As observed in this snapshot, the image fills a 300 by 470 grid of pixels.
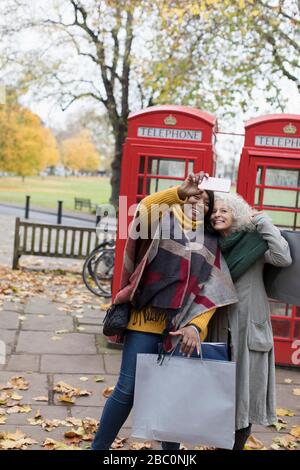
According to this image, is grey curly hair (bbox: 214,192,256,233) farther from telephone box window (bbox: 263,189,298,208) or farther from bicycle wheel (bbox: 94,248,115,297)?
bicycle wheel (bbox: 94,248,115,297)

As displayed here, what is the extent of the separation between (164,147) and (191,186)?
2.80m

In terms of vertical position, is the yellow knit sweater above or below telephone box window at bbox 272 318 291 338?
above

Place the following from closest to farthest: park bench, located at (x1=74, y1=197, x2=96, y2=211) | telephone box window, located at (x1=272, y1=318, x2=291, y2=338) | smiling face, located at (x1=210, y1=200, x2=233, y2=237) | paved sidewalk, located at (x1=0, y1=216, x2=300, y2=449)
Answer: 1. smiling face, located at (x1=210, y1=200, x2=233, y2=237)
2. paved sidewalk, located at (x1=0, y1=216, x2=300, y2=449)
3. telephone box window, located at (x1=272, y1=318, x2=291, y2=338)
4. park bench, located at (x1=74, y1=197, x2=96, y2=211)

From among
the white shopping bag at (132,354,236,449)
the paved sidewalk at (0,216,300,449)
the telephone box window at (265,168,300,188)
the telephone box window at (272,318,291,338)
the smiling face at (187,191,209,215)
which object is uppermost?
the telephone box window at (265,168,300,188)

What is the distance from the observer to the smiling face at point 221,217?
3.17 metres

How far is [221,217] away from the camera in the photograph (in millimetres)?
3176

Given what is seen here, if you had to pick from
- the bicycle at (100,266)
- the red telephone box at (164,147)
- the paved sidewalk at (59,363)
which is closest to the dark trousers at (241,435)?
the paved sidewalk at (59,363)

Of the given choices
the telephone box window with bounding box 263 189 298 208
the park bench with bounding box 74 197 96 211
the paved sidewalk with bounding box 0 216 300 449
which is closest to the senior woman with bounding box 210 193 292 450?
Answer: the paved sidewalk with bounding box 0 216 300 449

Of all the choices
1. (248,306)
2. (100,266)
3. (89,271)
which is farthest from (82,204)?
(248,306)

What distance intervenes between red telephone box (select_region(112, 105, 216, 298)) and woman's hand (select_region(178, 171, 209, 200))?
8.87 feet

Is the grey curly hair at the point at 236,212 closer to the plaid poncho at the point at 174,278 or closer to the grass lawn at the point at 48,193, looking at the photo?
the plaid poncho at the point at 174,278

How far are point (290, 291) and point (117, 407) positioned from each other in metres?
1.17

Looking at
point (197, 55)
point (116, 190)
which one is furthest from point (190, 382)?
point (116, 190)

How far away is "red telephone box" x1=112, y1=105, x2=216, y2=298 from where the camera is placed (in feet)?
18.6
